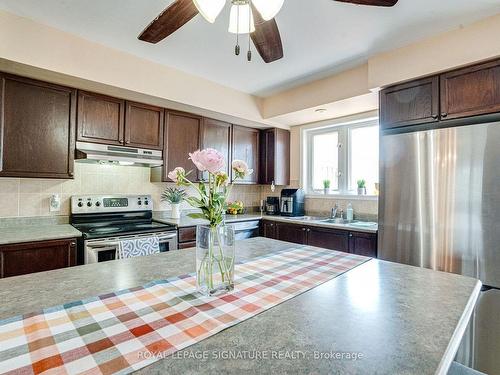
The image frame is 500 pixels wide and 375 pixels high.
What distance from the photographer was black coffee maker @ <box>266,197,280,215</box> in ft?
12.3

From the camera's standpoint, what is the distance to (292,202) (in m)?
3.47

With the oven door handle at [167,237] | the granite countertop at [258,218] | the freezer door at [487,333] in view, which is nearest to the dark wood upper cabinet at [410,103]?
the granite countertop at [258,218]

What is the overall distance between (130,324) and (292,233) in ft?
8.14

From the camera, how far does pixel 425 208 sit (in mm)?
1984

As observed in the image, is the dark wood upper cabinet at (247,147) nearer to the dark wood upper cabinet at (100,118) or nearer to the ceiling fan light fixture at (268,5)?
the dark wood upper cabinet at (100,118)

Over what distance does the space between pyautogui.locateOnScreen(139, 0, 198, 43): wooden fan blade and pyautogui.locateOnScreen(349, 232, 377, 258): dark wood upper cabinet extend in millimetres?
2159

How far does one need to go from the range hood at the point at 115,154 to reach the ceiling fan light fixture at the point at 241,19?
1588 millimetres

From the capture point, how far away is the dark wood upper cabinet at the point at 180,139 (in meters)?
2.87

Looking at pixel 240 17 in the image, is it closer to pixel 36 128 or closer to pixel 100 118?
pixel 100 118

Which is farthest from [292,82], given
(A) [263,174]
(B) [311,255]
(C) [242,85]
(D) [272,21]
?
Answer: (B) [311,255]

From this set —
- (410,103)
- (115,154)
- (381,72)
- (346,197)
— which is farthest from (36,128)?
(346,197)

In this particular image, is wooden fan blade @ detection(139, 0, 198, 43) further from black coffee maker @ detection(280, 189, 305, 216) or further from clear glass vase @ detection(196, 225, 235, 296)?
black coffee maker @ detection(280, 189, 305, 216)

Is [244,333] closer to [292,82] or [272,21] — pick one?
Result: [272,21]

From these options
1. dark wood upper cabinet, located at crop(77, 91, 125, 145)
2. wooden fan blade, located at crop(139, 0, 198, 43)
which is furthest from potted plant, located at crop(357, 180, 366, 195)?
dark wood upper cabinet, located at crop(77, 91, 125, 145)
